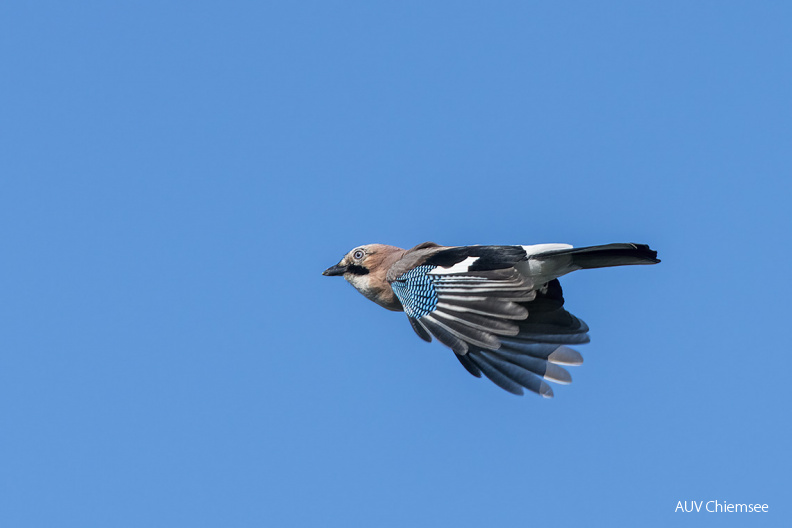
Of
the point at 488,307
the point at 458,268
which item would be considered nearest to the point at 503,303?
the point at 488,307

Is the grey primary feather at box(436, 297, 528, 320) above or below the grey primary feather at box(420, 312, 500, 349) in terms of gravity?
above

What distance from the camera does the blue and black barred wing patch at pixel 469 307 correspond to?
1015 centimetres

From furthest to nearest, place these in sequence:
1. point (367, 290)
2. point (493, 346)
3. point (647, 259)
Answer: point (367, 290), point (647, 259), point (493, 346)

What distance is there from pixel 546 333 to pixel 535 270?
2.24 ft

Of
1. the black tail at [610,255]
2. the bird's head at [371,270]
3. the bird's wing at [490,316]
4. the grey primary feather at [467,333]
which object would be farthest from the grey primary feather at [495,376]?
the bird's head at [371,270]

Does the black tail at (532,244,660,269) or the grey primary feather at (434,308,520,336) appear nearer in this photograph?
the grey primary feather at (434,308,520,336)

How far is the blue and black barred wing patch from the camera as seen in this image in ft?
33.3

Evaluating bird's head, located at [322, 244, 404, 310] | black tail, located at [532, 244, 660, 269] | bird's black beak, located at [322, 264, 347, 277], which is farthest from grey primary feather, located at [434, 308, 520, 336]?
bird's black beak, located at [322, 264, 347, 277]

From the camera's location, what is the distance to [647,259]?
426 inches

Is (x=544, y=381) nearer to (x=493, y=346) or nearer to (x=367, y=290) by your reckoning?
(x=493, y=346)

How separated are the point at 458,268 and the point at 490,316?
0.72 m

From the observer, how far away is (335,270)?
1285cm

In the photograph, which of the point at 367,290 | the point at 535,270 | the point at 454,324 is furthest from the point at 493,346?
the point at 367,290

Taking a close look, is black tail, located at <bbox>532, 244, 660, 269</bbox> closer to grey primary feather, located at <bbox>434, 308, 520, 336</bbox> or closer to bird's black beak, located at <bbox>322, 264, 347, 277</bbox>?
grey primary feather, located at <bbox>434, 308, 520, 336</bbox>
